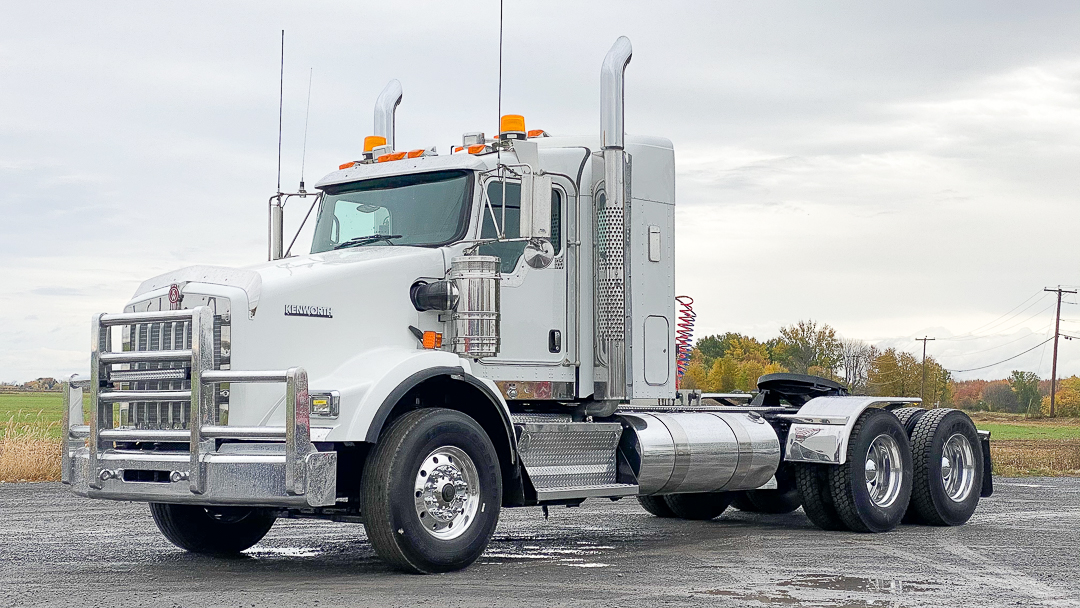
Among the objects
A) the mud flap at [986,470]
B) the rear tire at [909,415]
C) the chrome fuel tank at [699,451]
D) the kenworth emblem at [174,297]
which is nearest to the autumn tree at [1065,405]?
the mud flap at [986,470]

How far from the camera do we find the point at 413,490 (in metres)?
8.76

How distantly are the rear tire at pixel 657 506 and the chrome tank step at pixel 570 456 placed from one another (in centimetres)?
363

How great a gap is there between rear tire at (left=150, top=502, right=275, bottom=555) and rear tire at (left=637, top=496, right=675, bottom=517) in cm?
514

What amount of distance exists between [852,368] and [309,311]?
4237 centimetres

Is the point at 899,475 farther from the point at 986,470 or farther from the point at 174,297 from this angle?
the point at 174,297

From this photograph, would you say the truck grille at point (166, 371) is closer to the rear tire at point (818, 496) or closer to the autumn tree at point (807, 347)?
the rear tire at point (818, 496)

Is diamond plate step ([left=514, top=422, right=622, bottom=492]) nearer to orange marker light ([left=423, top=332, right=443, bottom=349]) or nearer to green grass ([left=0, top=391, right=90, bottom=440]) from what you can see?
orange marker light ([left=423, top=332, right=443, bottom=349])

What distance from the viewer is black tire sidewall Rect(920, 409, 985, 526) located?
43.6 ft

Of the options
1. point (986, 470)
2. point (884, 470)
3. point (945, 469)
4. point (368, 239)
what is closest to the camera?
point (368, 239)

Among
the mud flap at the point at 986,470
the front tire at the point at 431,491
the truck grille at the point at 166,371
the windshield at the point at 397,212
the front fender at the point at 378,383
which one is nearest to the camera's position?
the front fender at the point at 378,383

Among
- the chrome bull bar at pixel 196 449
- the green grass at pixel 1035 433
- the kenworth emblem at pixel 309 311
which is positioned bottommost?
the green grass at pixel 1035 433

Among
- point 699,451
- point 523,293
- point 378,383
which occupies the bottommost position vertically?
point 699,451

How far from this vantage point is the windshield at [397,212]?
10.2 m

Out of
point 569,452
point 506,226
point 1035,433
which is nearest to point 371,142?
point 506,226
